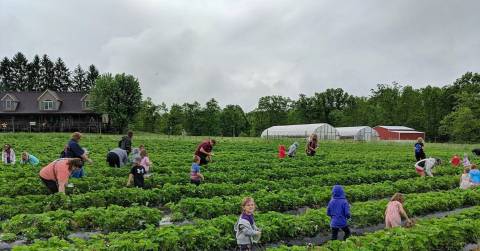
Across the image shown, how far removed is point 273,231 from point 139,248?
3.17 meters

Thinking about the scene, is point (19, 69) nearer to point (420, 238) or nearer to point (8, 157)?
point (8, 157)

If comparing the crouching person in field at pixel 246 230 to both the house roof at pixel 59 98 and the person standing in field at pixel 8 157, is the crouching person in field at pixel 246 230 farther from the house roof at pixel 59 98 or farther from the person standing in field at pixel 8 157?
the house roof at pixel 59 98

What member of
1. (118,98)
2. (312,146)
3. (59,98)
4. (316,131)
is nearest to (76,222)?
(312,146)

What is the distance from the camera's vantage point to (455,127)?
7706 centimetres

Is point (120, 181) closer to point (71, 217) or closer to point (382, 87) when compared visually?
point (71, 217)

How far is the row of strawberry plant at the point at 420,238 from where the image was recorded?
790 cm

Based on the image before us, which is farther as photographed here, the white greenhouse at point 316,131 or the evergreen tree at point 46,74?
the evergreen tree at point 46,74

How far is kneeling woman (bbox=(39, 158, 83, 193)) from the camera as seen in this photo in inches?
468

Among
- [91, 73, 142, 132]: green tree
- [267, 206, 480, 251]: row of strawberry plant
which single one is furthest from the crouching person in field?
[91, 73, 142, 132]: green tree

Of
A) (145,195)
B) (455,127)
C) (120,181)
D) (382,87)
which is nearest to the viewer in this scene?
(145,195)

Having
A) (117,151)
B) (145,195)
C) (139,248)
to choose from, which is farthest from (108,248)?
(117,151)

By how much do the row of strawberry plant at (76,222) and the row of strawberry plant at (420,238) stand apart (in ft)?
13.2

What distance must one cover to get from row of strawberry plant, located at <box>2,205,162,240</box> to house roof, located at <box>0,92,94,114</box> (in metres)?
60.2

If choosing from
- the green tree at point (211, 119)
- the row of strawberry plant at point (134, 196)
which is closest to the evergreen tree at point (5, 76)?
the green tree at point (211, 119)
